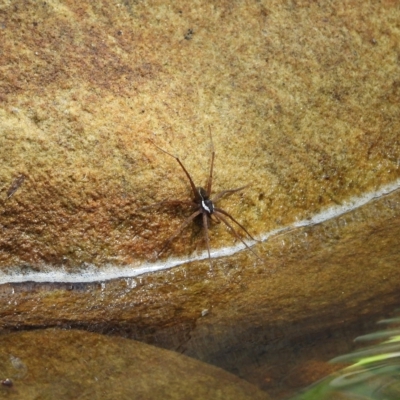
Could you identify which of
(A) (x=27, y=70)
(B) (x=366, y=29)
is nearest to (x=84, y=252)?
(A) (x=27, y=70)

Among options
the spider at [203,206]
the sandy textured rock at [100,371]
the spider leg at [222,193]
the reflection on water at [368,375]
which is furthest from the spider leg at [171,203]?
the reflection on water at [368,375]

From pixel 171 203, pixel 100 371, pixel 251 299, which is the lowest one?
pixel 100 371

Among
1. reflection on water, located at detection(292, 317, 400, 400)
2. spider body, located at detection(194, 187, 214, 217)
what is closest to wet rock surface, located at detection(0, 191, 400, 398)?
reflection on water, located at detection(292, 317, 400, 400)

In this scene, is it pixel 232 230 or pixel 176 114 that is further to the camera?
pixel 232 230

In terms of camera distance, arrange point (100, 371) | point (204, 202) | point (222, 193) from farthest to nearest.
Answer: point (222, 193) → point (204, 202) → point (100, 371)

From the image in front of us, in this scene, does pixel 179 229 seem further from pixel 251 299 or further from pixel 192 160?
pixel 251 299

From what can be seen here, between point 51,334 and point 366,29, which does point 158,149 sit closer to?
point 51,334

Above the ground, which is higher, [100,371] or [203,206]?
[203,206]

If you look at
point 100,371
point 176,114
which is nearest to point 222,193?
point 176,114

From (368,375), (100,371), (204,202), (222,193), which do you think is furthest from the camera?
(222,193)
